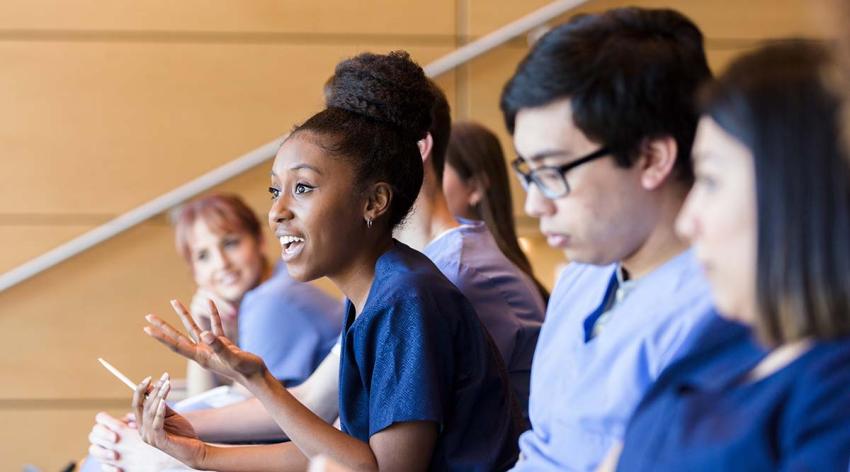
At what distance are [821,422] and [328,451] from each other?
2.83ft

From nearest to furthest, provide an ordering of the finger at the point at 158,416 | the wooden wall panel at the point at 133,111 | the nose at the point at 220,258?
the finger at the point at 158,416, the nose at the point at 220,258, the wooden wall panel at the point at 133,111

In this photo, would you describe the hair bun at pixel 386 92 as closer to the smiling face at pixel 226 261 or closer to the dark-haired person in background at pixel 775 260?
the dark-haired person in background at pixel 775 260

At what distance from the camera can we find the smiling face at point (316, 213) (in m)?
1.88

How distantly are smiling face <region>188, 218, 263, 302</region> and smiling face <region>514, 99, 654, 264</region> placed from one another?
1.91 metres

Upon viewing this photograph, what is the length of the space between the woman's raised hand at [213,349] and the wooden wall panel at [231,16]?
2177mm

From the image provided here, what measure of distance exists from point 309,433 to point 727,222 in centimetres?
86

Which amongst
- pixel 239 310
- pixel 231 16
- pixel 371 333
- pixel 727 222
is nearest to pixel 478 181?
pixel 239 310

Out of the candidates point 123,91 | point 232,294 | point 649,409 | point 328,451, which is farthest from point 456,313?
point 123,91

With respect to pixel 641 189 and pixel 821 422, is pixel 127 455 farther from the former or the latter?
pixel 821 422

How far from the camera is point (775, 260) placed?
40.9 inches

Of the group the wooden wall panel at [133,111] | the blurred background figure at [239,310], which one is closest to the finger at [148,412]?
the blurred background figure at [239,310]

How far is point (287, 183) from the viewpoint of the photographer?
6.29 ft

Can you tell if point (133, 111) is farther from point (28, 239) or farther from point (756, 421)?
point (756, 421)

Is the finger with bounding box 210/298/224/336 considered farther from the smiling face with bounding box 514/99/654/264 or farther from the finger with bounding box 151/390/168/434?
the smiling face with bounding box 514/99/654/264
